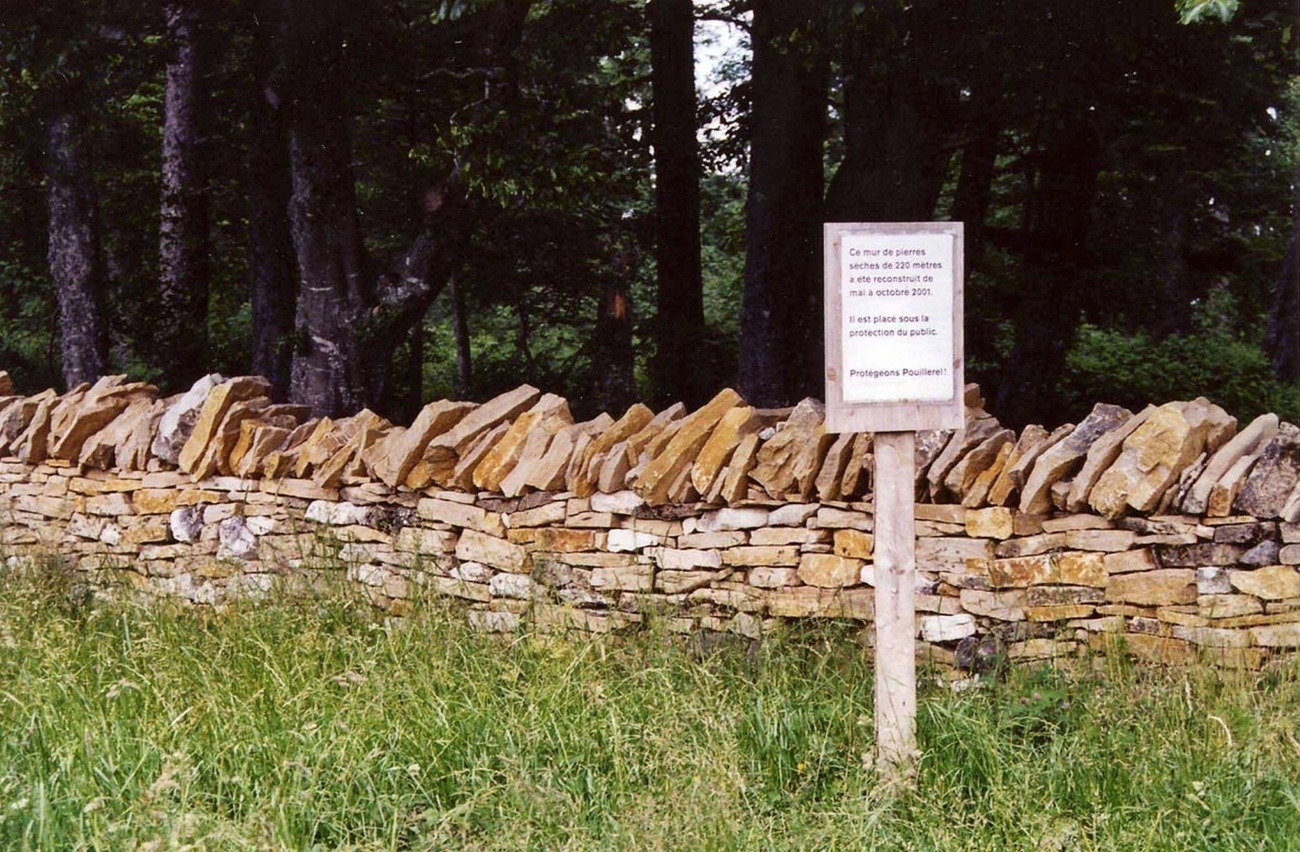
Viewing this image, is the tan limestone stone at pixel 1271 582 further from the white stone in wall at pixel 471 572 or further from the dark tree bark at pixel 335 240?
the dark tree bark at pixel 335 240

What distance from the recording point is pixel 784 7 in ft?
25.7

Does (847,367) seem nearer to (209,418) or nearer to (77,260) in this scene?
(209,418)

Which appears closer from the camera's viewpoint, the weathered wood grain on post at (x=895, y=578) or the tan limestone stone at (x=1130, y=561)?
the weathered wood grain on post at (x=895, y=578)

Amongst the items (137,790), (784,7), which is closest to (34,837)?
(137,790)

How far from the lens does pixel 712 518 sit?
5.08 meters

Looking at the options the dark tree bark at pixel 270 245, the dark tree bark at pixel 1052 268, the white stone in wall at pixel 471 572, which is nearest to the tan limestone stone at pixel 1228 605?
the white stone in wall at pixel 471 572

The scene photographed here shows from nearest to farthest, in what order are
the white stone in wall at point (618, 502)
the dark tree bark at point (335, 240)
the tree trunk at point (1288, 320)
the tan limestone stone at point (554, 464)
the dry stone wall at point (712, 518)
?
the dry stone wall at point (712, 518) → the white stone in wall at point (618, 502) → the tan limestone stone at point (554, 464) → the dark tree bark at point (335, 240) → the tree trunk at point (1288, 320)

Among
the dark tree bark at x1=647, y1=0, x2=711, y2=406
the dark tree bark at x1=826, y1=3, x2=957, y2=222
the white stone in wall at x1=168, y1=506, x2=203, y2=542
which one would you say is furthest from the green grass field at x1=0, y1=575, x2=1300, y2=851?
the dark tree bark at x1=647, y1=0, x2=711, y2=406

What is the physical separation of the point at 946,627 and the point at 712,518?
1035 millimetres

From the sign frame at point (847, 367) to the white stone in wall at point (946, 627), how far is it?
1.02m

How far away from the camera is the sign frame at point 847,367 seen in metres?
4.01

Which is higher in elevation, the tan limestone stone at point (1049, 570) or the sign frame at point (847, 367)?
the sign frame at point (847, 367)

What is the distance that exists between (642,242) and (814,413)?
26.8 ft

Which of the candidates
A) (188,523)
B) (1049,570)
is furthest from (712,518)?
(188,523)
